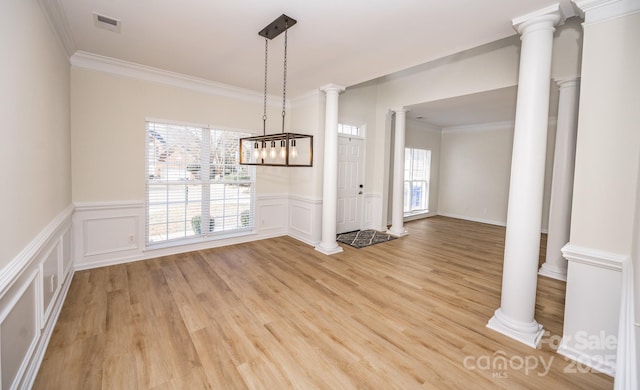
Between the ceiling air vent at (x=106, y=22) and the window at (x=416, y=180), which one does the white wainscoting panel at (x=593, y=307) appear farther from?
the window at (x=416, y=180)

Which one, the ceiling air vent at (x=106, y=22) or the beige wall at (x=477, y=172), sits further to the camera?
the beige wall at (x=477, y=172)

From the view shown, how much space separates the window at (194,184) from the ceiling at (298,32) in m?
1.07

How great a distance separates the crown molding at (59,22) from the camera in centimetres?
231

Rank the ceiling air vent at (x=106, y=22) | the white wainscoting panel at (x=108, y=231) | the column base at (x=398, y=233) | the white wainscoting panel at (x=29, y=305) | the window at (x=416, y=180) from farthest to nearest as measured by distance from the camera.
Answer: the window at (x=416, y=180)
the column base at (x=398, y=233)
the white wainscoting panel at (x=108, y=231)
the ceiling air vent at (x=106, y=22)
the white wainscoting panel at (x=29, y=305)

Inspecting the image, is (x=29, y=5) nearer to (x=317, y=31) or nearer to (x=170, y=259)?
(x=317, y=31)

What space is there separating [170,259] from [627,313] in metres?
4.72

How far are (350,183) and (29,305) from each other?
498cm

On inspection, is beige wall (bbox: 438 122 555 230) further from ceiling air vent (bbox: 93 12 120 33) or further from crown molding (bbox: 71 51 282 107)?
ceiling air vent (bbox: 93 12 120 33)

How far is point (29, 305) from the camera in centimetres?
184

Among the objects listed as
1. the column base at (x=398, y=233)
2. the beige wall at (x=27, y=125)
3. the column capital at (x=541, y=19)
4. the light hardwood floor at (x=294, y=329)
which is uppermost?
the column capital at (x=541, y=19)

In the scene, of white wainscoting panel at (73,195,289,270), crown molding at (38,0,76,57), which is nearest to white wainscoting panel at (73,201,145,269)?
white wainscoting panel at (73,195,289,270)

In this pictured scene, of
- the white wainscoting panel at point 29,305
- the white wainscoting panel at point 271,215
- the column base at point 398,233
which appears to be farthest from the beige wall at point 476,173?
the white wainscoting panel at point 29,305

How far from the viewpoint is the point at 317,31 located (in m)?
2.76

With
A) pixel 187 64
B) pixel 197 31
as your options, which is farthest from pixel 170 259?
pixel 197 31
